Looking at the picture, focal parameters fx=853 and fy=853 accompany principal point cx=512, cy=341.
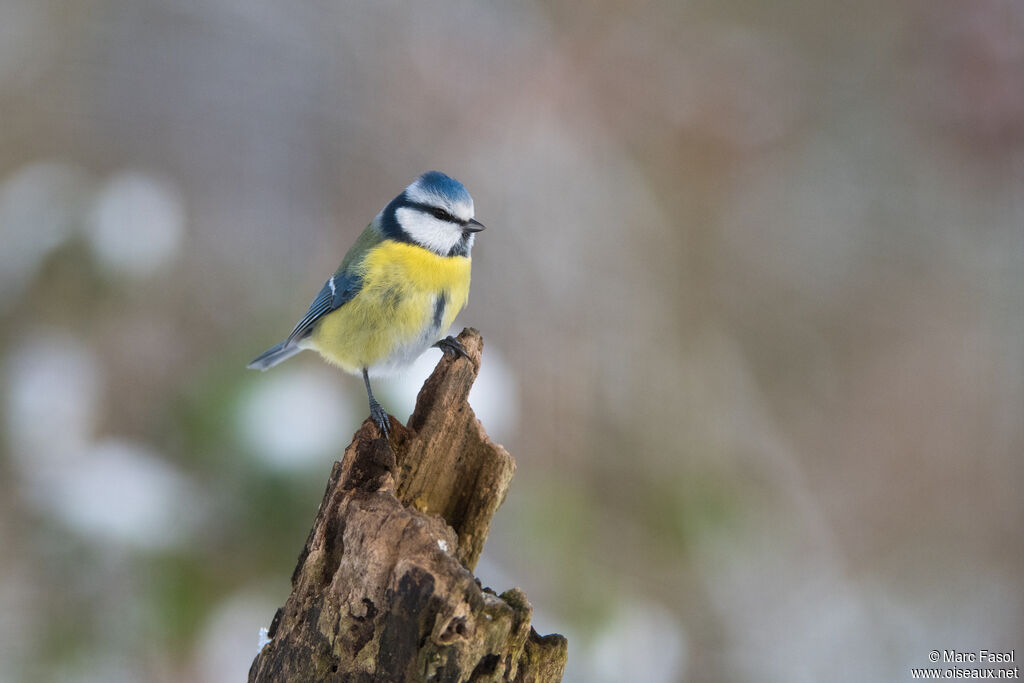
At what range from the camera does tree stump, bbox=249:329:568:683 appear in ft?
2.98

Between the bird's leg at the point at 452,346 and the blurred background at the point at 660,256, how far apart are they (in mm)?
381

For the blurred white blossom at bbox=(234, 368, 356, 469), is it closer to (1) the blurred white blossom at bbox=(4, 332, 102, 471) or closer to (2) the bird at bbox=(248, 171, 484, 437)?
(2) the bird at bbox=(248, 171, 484, 437)

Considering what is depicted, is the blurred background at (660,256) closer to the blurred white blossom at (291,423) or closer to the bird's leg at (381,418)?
the blurred white blossom at (291,423)

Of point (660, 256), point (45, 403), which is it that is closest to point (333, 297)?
point (45, 403)

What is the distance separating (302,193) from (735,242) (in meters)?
1.47

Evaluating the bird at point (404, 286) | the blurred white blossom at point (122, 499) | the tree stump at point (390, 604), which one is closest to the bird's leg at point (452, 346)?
the bird at point (404, 286)

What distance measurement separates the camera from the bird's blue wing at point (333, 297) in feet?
5.15

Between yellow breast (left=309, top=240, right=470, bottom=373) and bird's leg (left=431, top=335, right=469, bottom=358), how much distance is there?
0.08 feet

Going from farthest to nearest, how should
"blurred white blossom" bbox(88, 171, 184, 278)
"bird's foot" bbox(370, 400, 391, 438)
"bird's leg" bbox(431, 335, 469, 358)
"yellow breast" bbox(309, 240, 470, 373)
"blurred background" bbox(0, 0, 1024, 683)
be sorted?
"blurred background" bbox(0, 0, 1024, 683) → "blurred white blossom" bbox(88, 171, 184, 278) → "yellow breast" bbox(309, 240, 470, 373) → "bird's leg" bbox(431, 335, 469, 358) → "bird's foot" bbox(370, 400, 391, 438)

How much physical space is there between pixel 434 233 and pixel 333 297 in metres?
0.23

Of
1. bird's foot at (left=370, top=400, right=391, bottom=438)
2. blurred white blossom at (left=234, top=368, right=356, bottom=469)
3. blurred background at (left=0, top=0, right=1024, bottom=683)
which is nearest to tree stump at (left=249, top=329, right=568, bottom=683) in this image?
bird's foot at (left=370, top=400, right=391, bottom=438)

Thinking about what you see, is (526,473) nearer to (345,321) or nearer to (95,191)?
(345,321)

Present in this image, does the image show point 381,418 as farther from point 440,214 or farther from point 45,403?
point 45,403

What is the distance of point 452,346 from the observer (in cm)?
154
